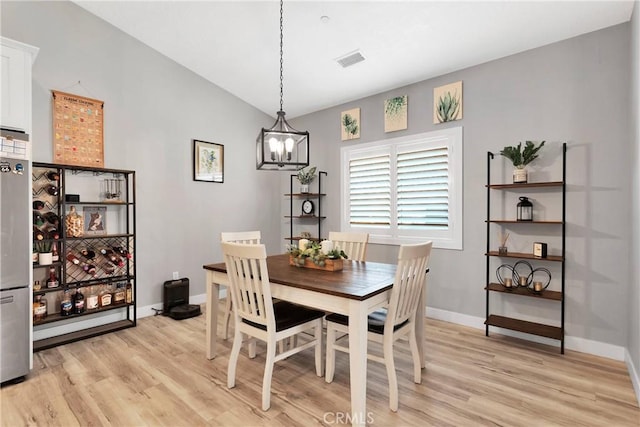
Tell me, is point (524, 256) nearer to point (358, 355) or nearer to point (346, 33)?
point (358, 355)

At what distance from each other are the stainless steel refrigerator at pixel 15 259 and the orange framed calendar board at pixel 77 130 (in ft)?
2.92

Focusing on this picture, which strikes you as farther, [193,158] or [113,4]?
[193,158]

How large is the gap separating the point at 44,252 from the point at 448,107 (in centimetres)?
433

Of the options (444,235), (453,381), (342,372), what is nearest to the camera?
(453,381)

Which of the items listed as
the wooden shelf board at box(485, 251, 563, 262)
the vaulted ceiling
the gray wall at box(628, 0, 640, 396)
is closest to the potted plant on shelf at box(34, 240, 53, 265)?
the vaulted ceiling

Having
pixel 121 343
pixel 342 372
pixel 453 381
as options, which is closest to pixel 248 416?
pixel 342 372

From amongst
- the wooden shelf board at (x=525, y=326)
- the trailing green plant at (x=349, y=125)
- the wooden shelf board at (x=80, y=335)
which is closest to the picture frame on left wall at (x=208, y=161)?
the trailing green plant at (x=349, y=125)

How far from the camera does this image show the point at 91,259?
348 cm

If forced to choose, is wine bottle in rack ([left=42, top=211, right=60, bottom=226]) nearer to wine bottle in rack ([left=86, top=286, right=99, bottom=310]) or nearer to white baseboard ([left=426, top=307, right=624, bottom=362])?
wine bottle in rack ([left=86, top=286, right=99, bottom=310])

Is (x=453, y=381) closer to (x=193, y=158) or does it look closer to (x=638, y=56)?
(x=638, y=56)

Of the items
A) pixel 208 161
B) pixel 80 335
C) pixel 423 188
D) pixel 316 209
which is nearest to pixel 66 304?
pixel 80 335

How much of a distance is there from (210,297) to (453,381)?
6.73 ft

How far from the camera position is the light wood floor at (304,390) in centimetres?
202

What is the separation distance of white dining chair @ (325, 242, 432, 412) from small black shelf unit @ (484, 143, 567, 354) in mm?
1170
